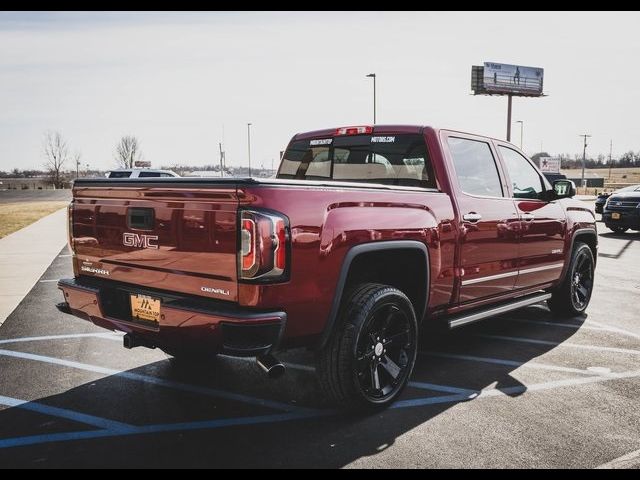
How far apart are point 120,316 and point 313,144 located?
2394 millimetres

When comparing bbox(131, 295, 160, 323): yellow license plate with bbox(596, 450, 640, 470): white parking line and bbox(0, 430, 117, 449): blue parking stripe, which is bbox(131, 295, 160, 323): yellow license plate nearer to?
bbox(0, 430, 117, 449): blue parking stripe

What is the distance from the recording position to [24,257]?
11109 millimetres

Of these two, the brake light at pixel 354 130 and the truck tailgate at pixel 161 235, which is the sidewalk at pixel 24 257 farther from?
the brake light at pixel 354 130

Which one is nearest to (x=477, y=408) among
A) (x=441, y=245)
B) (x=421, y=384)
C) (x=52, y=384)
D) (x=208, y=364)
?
(x=421, y=384)

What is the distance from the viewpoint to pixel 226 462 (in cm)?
308

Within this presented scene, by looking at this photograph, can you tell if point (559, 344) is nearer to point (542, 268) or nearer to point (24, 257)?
point (542, 268)

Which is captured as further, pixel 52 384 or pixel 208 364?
pixel 208 364

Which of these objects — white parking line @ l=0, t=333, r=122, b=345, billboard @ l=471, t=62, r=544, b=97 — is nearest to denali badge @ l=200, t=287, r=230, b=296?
white parking line @ l=0, t=333, r=122, b=345

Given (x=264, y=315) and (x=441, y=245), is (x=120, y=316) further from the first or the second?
(x=441, y=245)

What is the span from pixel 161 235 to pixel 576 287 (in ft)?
16.6

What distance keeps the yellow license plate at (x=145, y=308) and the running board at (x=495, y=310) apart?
2185 mm

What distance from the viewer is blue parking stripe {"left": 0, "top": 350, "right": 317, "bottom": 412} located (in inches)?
155

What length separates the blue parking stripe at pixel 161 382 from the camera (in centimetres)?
393

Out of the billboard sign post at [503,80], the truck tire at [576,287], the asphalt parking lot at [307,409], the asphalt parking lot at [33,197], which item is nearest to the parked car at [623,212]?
the truck tire at [576,287]
